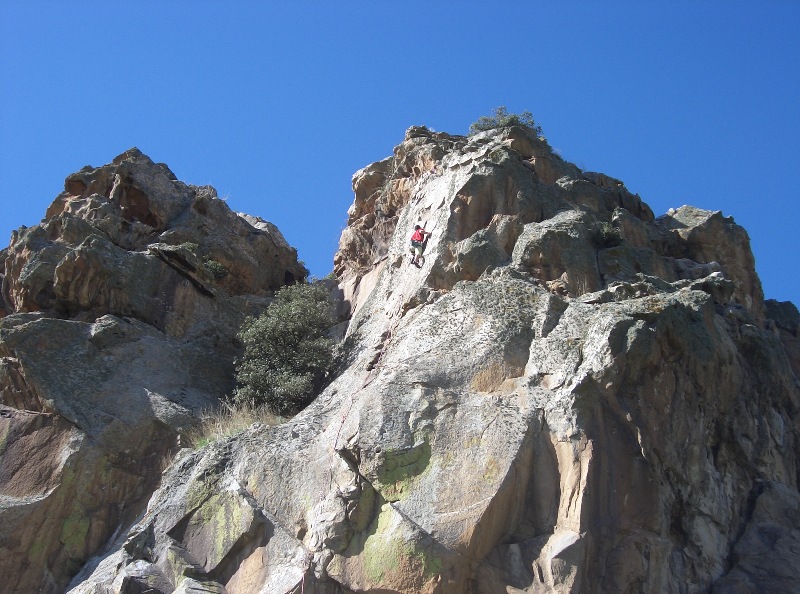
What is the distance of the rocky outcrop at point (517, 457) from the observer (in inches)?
582

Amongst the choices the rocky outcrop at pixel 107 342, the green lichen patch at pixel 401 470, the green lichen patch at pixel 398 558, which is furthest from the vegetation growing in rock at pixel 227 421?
the green lichen patch at pixel 398 558

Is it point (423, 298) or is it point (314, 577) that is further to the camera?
point (423, 298)

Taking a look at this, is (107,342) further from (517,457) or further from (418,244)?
(517,457)

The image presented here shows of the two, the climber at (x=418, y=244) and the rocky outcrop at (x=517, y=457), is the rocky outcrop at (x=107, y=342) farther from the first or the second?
the climber at (x=418, y=244)

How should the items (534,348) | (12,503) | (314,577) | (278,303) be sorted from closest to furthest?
(314,577) < (534,348) < (12,503) < (278,303)

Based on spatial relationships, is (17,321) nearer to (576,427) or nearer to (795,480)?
(576,427)

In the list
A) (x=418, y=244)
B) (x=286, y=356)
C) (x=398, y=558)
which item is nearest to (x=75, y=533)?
(x=286, y=356)

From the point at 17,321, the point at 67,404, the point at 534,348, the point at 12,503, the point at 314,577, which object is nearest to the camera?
the point at 314,577

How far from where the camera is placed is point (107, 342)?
21.5 m

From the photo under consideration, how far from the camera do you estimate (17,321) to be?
21.0m

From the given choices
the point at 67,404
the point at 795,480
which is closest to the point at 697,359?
the point at 795,480

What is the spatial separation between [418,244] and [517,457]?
7.59 meters

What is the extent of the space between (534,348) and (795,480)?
7.14 meters

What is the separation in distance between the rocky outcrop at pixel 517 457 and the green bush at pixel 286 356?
116 cm
